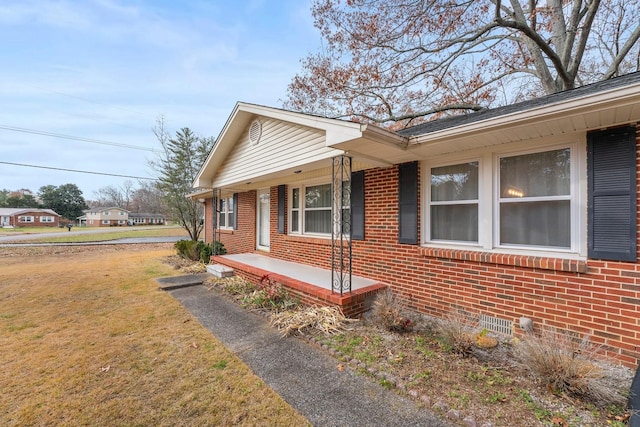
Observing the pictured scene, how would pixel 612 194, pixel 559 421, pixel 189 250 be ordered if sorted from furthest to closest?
pixel 189 250
pixel 612 194
pixel 559 421

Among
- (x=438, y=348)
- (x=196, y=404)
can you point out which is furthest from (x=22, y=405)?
(x=438, y=348)

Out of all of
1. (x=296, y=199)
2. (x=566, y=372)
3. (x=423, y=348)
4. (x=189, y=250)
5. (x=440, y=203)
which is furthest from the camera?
(x=189, y=250)

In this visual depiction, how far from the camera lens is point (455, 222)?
4.34 m

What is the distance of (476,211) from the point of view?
13.4 feet

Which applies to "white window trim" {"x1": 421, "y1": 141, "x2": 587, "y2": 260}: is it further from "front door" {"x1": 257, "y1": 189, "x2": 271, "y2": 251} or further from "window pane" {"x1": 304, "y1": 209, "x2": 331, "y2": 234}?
"front door" {"x1": 257, "y1": 189, "x2": 271, "y2": 251}

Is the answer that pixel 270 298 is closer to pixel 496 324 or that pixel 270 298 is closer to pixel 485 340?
pixel 485 340

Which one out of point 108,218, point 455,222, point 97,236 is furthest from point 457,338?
point 108,218

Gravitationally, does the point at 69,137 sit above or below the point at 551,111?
above

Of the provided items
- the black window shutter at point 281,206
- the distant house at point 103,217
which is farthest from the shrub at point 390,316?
the distant house at point 103,217

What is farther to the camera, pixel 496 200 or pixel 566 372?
pixel 496 200

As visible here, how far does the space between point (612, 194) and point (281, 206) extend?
21.5 ft

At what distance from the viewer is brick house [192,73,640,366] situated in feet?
9.45

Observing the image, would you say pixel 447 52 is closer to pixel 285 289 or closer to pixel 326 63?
pixel 326 63

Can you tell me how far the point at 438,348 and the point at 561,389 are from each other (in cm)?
121
